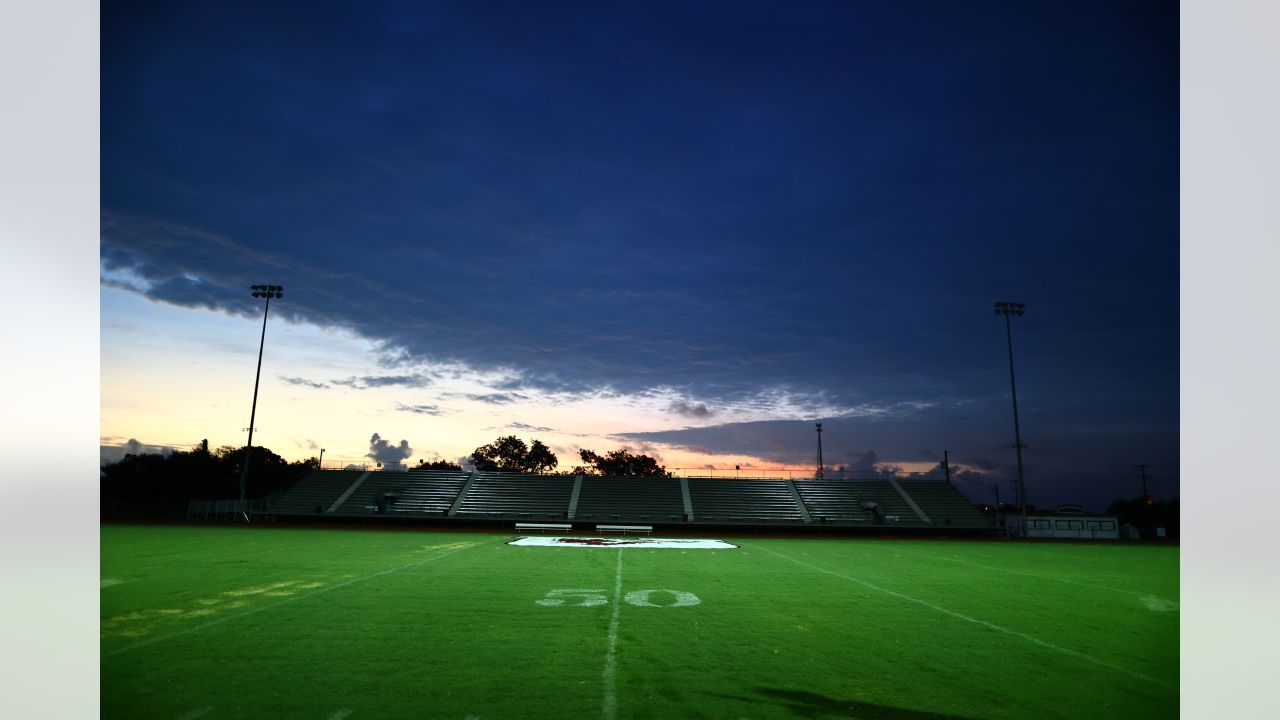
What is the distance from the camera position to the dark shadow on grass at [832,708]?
14.1 feet

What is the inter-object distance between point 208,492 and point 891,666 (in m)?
48.0

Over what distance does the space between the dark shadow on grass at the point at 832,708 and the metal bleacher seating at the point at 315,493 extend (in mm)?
31555

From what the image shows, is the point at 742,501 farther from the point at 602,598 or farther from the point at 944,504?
the point at 602,598

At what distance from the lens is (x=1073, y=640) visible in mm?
6895

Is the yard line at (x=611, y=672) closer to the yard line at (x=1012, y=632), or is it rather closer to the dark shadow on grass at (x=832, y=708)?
the dark shadow on grass at (x=832, y=708)

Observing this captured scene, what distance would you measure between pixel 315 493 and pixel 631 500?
16041 mm

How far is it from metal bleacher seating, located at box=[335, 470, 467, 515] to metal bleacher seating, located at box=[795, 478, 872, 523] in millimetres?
18097

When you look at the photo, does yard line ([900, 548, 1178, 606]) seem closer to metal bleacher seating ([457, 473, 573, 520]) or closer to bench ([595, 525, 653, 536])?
bench ([595, 525, 653, 536])

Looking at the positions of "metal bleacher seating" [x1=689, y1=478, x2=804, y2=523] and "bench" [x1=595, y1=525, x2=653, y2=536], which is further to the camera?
"metal bleacher seating" [x1=689, y1=478, x2=804, y2=523]

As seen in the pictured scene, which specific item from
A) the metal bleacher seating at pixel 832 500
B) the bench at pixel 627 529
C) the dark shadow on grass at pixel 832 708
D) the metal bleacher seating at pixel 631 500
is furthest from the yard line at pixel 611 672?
the metal bleacher seating at pixel 832 500

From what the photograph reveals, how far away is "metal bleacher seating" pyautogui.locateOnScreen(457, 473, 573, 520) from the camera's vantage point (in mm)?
32375

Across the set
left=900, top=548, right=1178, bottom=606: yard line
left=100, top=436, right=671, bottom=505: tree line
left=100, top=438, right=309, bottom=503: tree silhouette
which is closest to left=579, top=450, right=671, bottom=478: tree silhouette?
left=100, top=436, right=671, bottom=505: tree line
